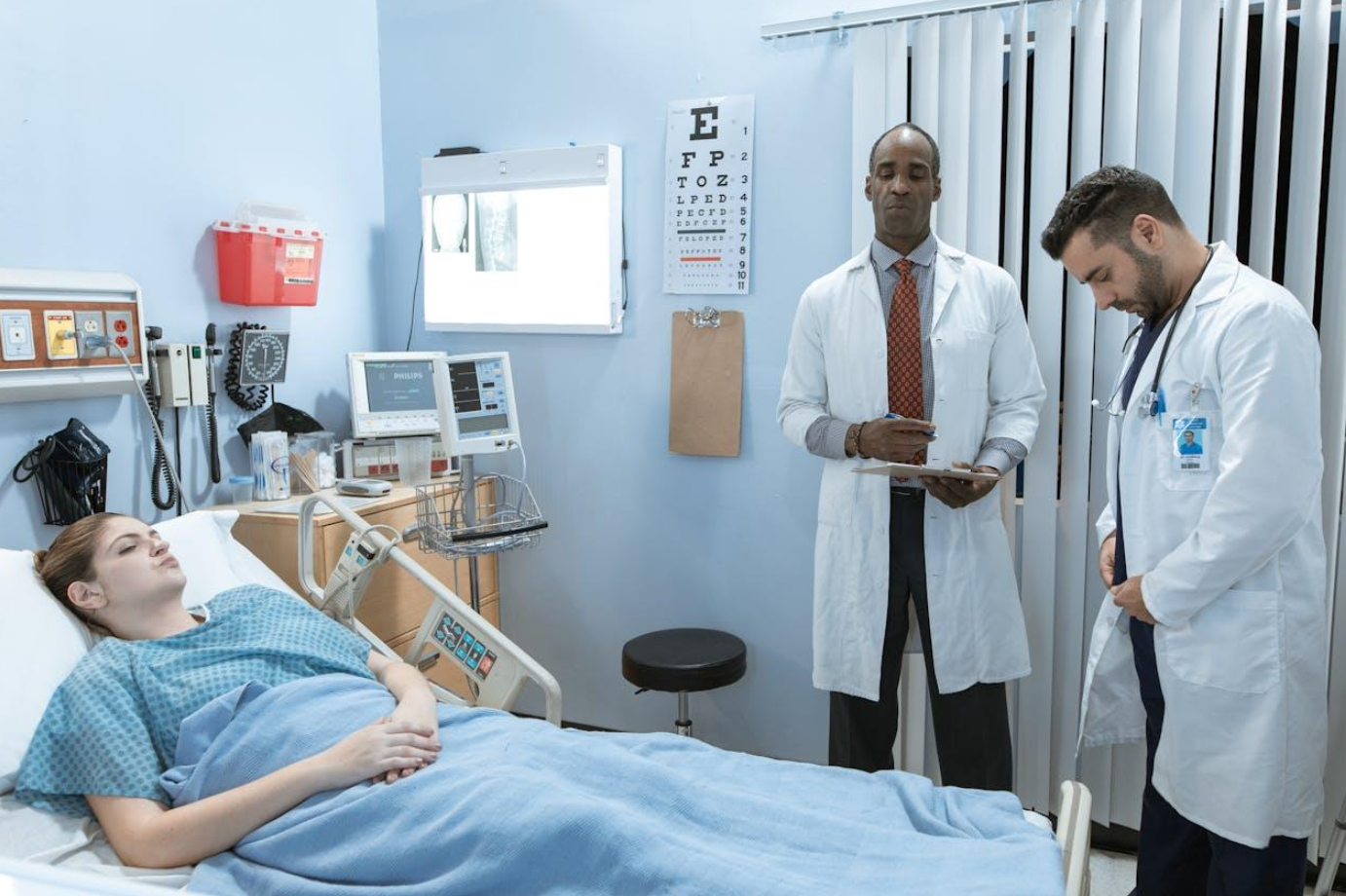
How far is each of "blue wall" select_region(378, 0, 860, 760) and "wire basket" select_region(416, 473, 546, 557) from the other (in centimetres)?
19

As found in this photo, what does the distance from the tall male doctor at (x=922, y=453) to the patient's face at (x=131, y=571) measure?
1.39 m

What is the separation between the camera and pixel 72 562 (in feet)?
5.90

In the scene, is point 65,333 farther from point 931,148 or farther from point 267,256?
point 931,148

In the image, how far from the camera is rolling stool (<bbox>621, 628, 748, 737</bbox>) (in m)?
2.56

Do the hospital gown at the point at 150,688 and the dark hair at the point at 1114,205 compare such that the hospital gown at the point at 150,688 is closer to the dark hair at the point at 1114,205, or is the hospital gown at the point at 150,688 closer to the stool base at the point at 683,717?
the stool base at the point at 683,717

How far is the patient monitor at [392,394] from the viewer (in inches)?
118

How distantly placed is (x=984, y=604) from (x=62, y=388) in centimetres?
214

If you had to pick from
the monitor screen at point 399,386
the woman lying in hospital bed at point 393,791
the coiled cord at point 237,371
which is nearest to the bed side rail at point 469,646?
the woman lying in hospital bed at point 393,791

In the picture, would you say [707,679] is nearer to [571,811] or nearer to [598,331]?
[598,331]

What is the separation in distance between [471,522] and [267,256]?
35.6 inches

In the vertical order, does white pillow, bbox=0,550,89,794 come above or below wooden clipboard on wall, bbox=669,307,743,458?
below

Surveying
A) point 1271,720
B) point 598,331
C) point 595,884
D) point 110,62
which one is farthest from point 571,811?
point 110,62

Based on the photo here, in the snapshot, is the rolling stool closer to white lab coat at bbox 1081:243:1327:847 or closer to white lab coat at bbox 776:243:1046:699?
white lab coat at bbox 776:243:1046:699

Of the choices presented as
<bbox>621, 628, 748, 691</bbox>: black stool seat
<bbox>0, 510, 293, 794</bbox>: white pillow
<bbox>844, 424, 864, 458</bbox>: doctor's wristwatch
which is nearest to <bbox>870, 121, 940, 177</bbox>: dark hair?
<bbox>844, 424, 864, 458</bbox>: doctor's wristwatch
